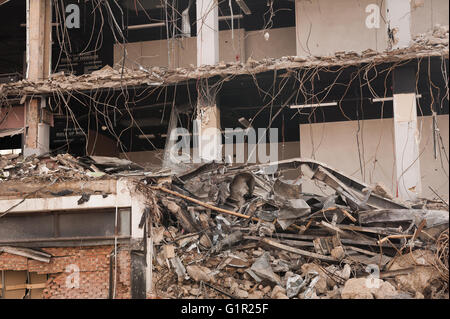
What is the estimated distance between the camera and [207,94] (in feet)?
41.7

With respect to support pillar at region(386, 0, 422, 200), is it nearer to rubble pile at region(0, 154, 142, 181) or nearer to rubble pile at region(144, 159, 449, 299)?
rubble pile at region(144, 159, 449, 299)

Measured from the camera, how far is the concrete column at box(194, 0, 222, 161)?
41.0 feet

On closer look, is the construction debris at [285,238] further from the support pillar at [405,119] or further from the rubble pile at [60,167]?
the support pillar at [405,119]

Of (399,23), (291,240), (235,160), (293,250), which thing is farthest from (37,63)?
(399,23)

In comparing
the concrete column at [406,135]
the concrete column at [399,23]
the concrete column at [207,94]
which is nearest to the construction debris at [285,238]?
the concrete column at [406,135]

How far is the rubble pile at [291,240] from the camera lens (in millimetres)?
8328

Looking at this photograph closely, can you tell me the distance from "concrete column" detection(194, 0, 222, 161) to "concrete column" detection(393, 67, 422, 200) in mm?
4210

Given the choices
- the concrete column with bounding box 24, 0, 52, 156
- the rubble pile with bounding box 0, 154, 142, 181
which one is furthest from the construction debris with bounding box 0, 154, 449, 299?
the concrete column with bounding box 24, 0, 52, 156

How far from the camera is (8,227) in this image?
32.1 ft

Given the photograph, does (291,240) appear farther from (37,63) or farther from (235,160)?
(37,63)

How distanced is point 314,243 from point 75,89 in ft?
24.9

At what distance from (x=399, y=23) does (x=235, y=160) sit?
6.30m

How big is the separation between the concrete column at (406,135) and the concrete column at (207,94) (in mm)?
4210

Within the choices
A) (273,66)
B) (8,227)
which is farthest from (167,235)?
(273,66)
